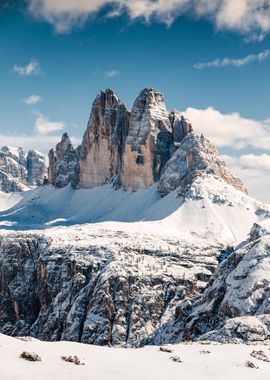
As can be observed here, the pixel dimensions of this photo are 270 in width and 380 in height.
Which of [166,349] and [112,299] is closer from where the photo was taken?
[166,349]

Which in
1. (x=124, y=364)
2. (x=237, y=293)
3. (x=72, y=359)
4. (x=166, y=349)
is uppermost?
(x=72, y=359)

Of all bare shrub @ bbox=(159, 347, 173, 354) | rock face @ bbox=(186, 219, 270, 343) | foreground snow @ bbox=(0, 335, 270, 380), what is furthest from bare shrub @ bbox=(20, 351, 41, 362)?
rock face @ bbox=(186, 219, 270, 343)

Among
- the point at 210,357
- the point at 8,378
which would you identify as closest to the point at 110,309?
the point at 210,357

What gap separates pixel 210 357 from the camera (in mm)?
35438

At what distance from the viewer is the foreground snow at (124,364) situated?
26.1m

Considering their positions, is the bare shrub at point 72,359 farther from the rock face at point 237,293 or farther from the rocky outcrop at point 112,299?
the rocky outcrop at point 112,299

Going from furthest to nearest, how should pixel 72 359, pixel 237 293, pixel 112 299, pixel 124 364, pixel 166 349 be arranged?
pixel 112 299 < pixel 237 293 < pixel 166 349 < pixel 124 364 < pixel 72 359

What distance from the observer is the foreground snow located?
1029 inches

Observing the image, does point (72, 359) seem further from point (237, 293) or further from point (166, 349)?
point (237, 293)

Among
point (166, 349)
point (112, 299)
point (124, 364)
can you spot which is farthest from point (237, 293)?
point (124, 364)

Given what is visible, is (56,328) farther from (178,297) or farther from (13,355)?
(13,355)

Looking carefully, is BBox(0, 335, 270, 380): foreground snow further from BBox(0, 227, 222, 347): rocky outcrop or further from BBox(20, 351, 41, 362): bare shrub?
BBox(0, 227, 222, 347): rocky outcrop

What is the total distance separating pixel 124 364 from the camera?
3008 cm

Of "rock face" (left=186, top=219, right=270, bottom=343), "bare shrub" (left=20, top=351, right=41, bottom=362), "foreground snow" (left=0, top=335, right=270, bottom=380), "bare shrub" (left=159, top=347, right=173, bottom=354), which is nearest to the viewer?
"foreground snow" (left=0, top=335, right=270, bottom=380)
